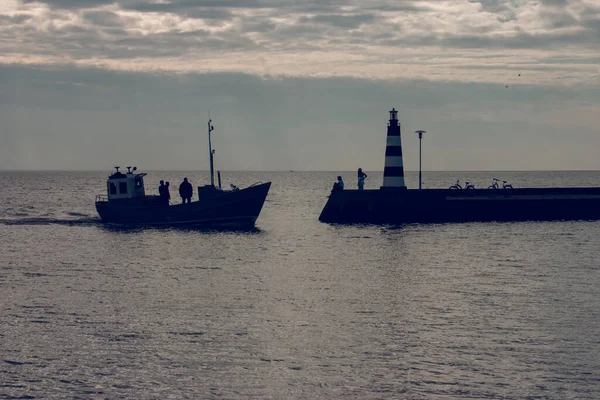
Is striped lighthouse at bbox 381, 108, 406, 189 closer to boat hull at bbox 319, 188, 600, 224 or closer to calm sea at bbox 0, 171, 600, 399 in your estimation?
boat hull at bbox 319, 188, 600, 224

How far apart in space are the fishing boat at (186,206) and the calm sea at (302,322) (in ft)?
27.8

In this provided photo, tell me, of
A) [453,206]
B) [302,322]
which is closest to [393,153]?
[453,206]

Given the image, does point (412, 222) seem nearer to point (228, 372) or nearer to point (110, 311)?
point (110, 311)

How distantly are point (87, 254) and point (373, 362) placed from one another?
955 inches

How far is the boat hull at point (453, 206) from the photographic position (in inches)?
2108

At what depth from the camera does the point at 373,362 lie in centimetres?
1753

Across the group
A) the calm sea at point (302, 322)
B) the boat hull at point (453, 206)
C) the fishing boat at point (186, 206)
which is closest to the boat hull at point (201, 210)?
the fishing boat at point (186, 206)

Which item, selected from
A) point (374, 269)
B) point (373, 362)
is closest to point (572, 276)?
point (374, 269)

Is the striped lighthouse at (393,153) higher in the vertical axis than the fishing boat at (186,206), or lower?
higher

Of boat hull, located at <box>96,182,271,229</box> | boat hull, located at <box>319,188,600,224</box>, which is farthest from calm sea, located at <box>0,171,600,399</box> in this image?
boat hull, located at <box>319,188,600,224</box>

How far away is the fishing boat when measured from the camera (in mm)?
49188

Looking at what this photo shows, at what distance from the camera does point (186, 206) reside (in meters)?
49.7

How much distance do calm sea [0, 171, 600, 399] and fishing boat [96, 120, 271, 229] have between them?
334 inches

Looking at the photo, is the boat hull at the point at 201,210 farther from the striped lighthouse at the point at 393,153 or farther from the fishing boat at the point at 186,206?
the striped lighthouse at the point at 393,153
